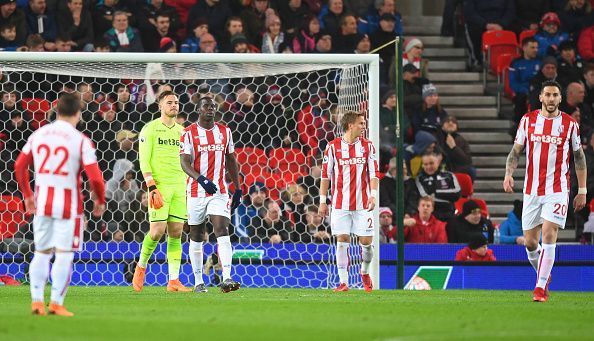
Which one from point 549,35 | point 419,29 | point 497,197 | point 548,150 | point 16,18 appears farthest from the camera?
point 419,29

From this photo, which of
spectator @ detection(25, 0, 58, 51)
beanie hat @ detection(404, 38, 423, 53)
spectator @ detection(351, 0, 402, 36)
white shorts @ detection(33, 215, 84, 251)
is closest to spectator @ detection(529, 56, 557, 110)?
beanie hat @ detection(404, 38, 423, 53)

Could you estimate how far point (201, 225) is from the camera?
13.2 metres

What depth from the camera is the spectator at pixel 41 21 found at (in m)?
18.4

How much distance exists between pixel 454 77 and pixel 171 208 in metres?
9.76

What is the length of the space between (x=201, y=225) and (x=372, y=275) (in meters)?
2.60

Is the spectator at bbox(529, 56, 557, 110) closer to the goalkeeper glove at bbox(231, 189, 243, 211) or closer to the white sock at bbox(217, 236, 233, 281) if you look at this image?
the goalkeeper glove at bbox(231, 189, 243, 211)

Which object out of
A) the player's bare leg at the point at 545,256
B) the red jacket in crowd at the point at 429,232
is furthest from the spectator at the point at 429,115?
the player's bare leg at the point at 545,256

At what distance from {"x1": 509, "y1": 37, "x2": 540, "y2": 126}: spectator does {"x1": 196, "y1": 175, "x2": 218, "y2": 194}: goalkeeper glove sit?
878cm

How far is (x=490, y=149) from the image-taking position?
20766 millimetres

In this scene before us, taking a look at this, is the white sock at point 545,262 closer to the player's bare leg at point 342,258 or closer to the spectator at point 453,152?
the player's bare leg at point 342,258

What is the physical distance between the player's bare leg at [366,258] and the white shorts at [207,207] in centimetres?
185

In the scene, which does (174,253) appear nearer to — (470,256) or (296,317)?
(296,317)

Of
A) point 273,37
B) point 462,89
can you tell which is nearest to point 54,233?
point 273,37

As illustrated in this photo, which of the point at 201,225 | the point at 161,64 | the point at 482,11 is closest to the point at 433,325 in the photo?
the point at 201,225
